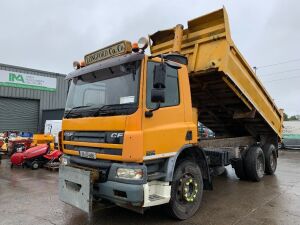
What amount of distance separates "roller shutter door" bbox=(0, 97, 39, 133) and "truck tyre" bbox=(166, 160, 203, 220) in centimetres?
1721

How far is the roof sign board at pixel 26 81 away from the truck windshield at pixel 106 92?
1589 cm

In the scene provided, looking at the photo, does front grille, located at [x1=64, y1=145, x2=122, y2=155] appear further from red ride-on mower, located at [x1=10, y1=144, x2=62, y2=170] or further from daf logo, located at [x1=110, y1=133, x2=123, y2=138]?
red ride-on mower, located at [x1=10, y1=144, x2=62, y2=170]

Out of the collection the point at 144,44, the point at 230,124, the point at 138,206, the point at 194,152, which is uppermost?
the point at 144,44

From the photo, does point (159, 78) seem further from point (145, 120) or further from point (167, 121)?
point (167, 121)

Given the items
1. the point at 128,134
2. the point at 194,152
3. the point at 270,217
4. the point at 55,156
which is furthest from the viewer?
the point at 55,156

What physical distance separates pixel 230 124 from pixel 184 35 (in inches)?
135

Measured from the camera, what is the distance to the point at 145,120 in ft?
14.2

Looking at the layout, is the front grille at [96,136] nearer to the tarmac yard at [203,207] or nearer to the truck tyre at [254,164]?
the tarmac yard at [203,207]

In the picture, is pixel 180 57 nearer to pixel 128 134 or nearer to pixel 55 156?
pixel 128 134

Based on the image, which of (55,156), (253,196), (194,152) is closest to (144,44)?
(194,152)

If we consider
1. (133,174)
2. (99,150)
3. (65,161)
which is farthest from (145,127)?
(65,161)

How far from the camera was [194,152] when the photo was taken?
547 centimetres

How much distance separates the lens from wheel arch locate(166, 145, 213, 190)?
15.2 feet

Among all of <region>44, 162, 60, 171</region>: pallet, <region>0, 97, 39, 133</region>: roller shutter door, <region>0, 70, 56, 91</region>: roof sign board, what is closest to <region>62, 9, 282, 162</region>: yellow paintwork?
<region>44, 162, 60, 171</region>: pallet
